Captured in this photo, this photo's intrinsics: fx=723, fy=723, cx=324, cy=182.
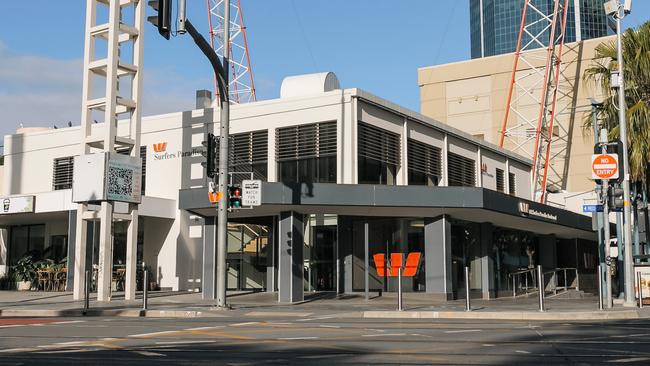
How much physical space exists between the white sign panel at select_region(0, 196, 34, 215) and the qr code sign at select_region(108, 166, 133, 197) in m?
8.62

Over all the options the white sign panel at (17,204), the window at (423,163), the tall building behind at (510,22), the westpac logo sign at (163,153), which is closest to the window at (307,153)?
the window at (423,163)

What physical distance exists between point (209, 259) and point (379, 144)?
8380mm

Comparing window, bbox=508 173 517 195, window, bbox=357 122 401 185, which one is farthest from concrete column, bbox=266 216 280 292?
window, bbox=508 173 517 195

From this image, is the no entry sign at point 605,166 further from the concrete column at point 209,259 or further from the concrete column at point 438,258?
the concrete column at point 209,259

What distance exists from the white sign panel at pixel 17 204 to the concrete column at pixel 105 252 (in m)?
8.39

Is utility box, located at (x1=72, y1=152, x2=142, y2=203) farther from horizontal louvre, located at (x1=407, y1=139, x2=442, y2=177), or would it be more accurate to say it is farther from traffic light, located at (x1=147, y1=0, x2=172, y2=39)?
horizontal louvre, located at (x1=407, y1=139, x2=442, y2=177)

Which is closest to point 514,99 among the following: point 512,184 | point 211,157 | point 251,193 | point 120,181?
point 512,184

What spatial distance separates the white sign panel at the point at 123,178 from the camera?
26406mm

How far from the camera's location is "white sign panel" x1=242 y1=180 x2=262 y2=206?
2212 centimetres

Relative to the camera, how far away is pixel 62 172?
3722 centimetres

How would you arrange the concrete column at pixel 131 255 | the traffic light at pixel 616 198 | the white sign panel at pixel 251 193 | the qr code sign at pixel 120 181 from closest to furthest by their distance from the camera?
the traffic light at pixel 616 198 < the white sign panel at pixel 251 193 < the qr code sign at pixel 120 181 < the concrete column at pixel 131 255

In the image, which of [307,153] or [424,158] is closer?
[307,153]

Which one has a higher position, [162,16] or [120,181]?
[162,16]

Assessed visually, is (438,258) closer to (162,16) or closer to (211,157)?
(211,157)
